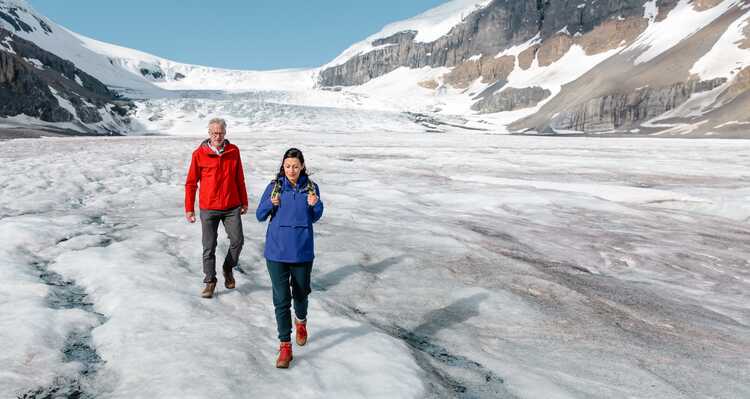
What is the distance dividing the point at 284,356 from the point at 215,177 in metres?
2.44

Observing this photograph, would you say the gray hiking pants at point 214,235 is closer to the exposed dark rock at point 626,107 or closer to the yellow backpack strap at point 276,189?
the yellow backpack strap at point 276,189

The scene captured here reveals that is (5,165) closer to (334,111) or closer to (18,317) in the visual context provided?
(18,317)

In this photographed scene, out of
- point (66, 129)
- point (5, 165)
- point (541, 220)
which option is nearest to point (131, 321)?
point (541, 220)

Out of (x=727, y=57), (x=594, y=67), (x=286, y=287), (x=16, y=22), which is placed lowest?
(x=286, y=287)

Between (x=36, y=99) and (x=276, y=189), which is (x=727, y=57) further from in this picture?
(x=36, y=99)

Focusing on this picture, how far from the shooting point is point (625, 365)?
481 centimetres

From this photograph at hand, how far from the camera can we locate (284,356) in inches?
168

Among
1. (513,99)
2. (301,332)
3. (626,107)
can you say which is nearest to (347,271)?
(301,332)

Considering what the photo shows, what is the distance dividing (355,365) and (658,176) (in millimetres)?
19968

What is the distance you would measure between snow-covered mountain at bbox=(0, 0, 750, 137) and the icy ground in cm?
6298

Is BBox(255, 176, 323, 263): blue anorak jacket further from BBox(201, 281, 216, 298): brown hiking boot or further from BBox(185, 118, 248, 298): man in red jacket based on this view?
BBox(201, 281, 216, 298): brown hiking boot

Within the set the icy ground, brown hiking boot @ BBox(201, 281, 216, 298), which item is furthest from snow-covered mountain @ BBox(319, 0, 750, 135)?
brown hiking boot @ BBox(201, 281, 216, 298)

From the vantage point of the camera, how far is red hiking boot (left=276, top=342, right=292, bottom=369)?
13.9ft

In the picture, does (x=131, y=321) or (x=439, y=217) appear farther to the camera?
(x=439, y=217)
